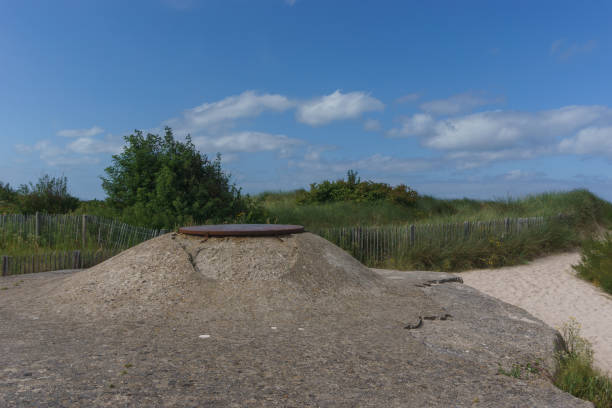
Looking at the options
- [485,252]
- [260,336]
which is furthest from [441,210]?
[260,336]

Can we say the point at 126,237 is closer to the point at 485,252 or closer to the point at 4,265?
the point at 4,265

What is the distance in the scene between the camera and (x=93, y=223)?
11445 mm

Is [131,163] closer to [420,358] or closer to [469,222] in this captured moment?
[469,222]

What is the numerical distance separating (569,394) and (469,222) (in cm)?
990

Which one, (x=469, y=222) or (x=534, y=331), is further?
(x=469, y=222)

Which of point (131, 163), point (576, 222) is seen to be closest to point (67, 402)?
point (131, 163)

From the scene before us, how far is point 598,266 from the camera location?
10.7 meters

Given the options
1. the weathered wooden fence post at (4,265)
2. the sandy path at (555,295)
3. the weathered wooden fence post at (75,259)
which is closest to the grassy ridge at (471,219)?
the sandy path at (555,295)

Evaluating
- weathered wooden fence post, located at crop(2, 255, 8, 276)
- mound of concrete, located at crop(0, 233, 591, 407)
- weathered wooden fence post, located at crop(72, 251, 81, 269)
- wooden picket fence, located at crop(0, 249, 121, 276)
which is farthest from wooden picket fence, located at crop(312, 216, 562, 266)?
weathered wooden fence post, located at crop(2, 255, 8, 276)

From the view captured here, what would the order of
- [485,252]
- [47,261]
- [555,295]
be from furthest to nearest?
[485,252]
[555,295]
[47,261]

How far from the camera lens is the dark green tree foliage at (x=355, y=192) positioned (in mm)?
19562

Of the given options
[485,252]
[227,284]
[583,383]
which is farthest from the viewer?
[485,252]

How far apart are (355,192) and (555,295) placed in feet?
35.5

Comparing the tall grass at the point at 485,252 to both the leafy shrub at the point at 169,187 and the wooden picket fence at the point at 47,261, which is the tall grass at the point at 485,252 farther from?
the wooden picket fence at the point at 47,261
